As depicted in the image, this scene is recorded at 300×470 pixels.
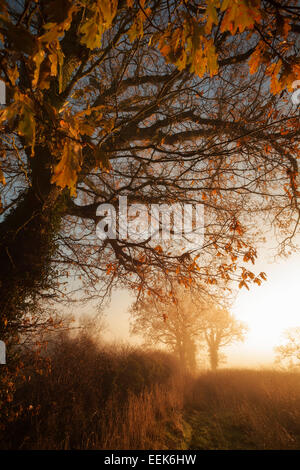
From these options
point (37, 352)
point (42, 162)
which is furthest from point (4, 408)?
point (42, 162)

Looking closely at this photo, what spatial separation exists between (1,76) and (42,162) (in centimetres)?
352

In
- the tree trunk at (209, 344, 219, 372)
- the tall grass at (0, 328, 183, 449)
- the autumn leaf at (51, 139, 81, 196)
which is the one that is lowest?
the tree trunk at (209, 344, 219, 372)

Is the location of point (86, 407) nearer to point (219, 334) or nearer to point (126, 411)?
point (126, 411)

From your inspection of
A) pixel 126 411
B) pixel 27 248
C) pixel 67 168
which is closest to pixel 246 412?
pixel 126 411

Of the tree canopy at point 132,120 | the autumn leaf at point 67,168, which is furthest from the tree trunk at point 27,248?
the autumn leaf at point 67,168

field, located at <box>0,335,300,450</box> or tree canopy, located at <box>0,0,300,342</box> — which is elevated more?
tree canopy, located at <box>0,0,300,342</box>

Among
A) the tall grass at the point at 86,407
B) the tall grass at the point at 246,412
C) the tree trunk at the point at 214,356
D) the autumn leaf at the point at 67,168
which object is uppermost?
the autumn leaf at the point at 67,168

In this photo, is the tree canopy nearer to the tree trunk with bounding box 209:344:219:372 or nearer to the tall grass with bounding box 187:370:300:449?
the tall grass with bounding box 187:370:300:449

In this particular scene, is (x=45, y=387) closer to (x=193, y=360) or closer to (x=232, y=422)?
(x=232, y=422)

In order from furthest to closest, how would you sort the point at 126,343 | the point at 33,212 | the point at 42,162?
the point at 126,343 < the point at 42,162 < the point at 33,212

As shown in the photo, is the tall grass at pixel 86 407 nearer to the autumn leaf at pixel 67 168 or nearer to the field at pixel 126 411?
the field at pixel 126 411

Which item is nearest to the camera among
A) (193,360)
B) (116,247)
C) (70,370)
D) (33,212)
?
(33,212)

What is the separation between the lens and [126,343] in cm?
1265

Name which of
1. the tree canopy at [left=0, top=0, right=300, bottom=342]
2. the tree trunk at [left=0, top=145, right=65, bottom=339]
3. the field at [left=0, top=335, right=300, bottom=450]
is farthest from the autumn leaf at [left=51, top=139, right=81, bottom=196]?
the field at [left=0, top=335, right=300, bottom=450]
